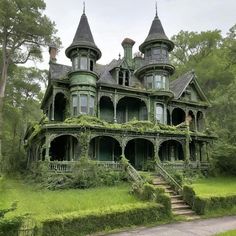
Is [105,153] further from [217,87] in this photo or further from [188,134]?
[217,87]

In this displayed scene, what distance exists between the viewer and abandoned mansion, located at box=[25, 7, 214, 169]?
2708 cm

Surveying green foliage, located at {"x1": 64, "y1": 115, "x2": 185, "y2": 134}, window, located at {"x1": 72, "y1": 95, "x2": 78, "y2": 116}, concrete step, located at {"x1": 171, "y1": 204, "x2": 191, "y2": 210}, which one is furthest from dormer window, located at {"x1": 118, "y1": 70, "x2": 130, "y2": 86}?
concrete step, located at {"x1": 171, "y1": 204, "x2": 191, "y2": 210}

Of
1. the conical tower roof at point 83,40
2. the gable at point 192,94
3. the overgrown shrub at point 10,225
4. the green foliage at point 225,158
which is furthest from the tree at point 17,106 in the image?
the overgrown shrub at point 10,225

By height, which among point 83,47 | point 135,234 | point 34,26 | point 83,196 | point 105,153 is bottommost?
point 135,234

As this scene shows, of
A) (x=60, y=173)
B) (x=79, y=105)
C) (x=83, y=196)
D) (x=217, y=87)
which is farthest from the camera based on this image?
(x=217, y=87)

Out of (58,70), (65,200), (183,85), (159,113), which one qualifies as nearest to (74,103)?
(58,70)

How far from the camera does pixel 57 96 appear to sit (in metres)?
31.6

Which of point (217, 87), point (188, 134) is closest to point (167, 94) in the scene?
point (188, 134)

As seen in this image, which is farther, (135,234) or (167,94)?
(167,94)

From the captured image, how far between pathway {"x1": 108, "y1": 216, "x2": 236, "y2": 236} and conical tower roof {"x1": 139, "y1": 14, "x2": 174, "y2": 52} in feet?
69.5

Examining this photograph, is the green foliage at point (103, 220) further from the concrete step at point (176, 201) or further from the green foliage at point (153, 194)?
the concrete step at point (176, 201)

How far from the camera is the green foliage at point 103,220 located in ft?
42.1

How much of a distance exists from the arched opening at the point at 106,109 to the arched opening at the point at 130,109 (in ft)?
2.91

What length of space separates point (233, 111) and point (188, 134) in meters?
11.5
